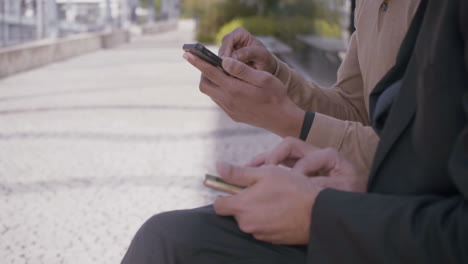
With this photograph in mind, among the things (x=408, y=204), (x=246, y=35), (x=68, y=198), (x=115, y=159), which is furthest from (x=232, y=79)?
(x=115, y=159)

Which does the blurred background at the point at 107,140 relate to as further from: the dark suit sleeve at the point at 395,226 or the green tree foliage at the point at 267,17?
the dark suit sleeve at the point at 395,226

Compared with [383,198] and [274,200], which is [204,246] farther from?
[383,198]

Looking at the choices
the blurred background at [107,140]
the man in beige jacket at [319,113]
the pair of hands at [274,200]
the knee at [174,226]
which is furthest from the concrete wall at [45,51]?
the pair of hands at [274,200]

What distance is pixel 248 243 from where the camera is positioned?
142cm

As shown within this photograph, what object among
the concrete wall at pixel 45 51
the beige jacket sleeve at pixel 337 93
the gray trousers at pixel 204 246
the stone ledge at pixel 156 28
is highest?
the beige jacket sleeve at pixel 337 93

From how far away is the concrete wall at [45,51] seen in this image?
38.6 feet

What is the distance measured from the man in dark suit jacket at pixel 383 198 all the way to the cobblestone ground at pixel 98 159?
210cm

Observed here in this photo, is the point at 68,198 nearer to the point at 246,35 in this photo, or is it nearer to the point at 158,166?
the point at 158,166

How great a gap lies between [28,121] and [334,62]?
4.95m

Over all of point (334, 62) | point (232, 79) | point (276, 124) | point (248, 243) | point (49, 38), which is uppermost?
point (232, 79)

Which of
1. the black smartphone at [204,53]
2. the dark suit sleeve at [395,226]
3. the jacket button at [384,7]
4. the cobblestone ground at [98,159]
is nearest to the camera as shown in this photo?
the dark suit sleeve at [395,226]

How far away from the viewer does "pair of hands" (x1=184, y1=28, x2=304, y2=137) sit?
1.74 meters

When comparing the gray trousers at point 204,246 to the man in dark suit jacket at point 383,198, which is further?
the gray trousers at point 204,246

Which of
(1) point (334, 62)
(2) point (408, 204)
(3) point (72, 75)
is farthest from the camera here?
(3) point (72, 75)
